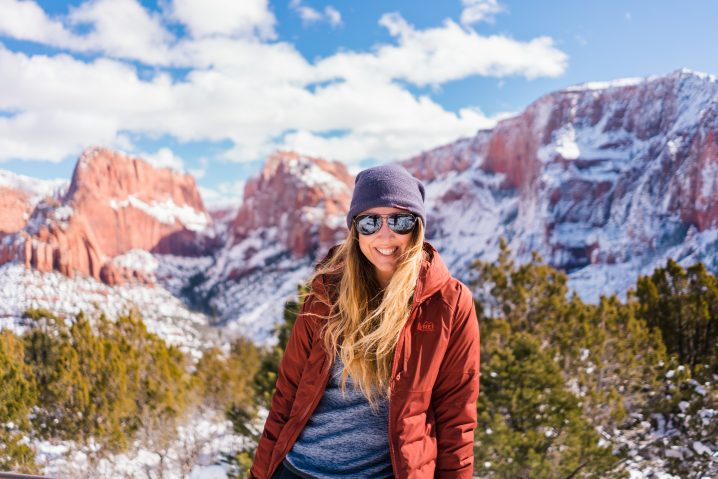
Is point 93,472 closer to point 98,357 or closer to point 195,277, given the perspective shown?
point 98,357

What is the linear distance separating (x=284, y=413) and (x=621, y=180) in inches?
4551

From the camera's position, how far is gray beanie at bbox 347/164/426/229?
6.87 feet

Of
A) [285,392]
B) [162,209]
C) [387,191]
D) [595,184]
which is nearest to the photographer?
[387,191]

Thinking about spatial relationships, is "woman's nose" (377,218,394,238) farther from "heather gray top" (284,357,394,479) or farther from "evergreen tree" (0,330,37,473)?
"evergreen tree" (0,330,37,473)

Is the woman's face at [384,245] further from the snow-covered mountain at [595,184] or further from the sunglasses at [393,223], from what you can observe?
the snow-covered mountain at [595,184]

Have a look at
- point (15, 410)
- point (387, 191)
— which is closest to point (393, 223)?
point (387, 191)

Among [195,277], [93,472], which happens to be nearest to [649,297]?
[93,472]

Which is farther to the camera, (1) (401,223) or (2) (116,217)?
(2) (116,217)

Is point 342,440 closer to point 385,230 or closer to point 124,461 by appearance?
point 385,230

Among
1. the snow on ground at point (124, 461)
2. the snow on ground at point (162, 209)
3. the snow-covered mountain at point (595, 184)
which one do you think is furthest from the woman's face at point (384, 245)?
the snow on ground at point (162, 209)

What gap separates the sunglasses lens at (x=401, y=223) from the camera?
7.04 ft

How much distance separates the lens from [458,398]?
1990mm

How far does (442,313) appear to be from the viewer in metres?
2.02

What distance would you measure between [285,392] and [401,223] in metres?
0.94
